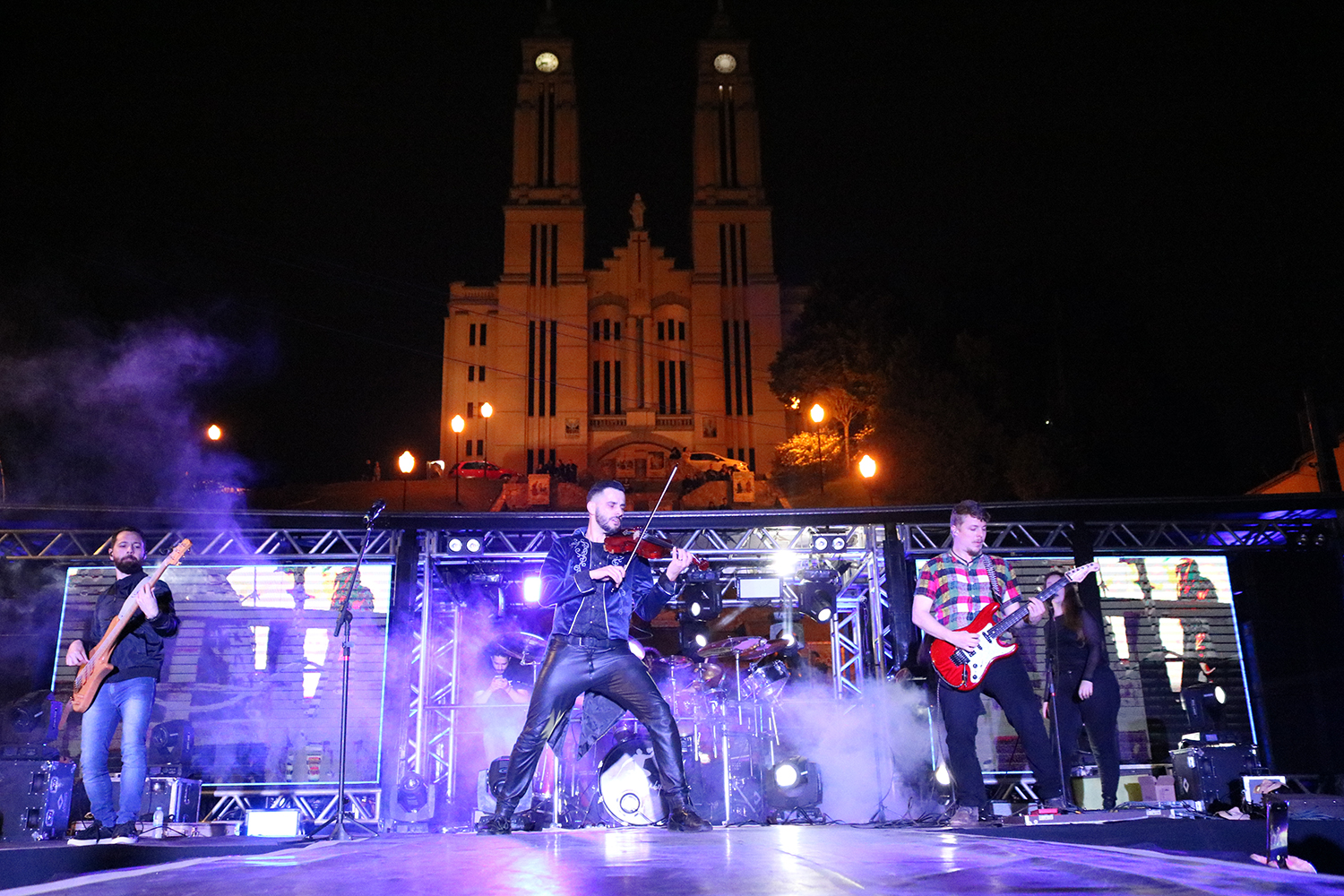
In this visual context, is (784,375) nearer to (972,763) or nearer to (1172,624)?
(1172,624)

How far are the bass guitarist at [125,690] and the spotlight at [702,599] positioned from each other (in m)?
4.86

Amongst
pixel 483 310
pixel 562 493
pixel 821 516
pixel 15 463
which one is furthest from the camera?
pixel 483 310

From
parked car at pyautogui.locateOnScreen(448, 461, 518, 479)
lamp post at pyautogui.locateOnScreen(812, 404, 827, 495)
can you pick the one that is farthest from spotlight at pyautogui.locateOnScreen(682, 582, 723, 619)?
parked car at pyautogui.locateOnScreen(448, 461, 518, 479)

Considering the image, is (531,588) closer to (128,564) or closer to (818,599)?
(818,599)

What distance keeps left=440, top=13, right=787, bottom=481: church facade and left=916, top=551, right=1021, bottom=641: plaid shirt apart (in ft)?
145

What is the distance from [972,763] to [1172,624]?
27.4 ft

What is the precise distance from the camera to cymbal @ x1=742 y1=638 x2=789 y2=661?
8789mm

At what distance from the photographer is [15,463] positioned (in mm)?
17344

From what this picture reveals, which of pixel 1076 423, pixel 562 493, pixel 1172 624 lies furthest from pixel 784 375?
pixel 1172 624

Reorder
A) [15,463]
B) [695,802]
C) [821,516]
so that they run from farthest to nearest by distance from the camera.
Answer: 1. [15,463]
2. [821,516]
3. [695,802]

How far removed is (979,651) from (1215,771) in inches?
117

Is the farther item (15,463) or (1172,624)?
(15,463)

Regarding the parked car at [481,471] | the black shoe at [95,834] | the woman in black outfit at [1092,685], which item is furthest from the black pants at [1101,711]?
the parked car at [481,471]

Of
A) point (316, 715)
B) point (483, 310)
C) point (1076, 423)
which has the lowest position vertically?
point (316, 715)
